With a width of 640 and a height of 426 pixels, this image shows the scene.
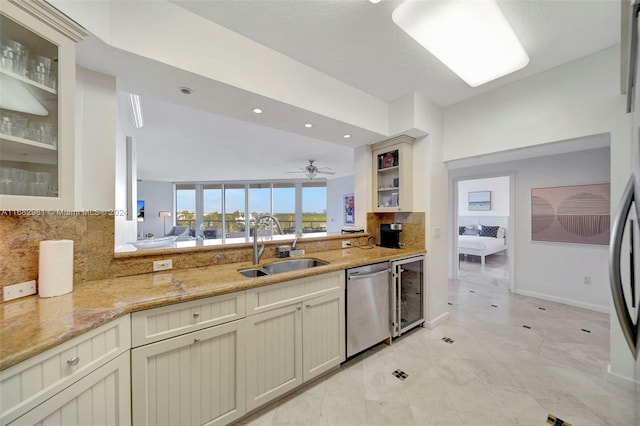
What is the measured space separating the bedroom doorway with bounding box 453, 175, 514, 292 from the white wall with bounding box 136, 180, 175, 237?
10.1 meters

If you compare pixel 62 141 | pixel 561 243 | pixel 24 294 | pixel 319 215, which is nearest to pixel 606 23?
pixel 561 243

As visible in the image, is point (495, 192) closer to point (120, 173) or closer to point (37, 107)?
point (120, 173)

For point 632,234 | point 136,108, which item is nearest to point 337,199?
point 136,108

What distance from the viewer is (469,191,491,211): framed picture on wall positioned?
7121 mm

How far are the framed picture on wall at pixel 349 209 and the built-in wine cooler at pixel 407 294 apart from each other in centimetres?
566

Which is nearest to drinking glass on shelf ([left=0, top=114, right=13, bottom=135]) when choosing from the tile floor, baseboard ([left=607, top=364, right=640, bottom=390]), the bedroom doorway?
the tile floor

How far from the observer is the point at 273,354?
5.18 ft

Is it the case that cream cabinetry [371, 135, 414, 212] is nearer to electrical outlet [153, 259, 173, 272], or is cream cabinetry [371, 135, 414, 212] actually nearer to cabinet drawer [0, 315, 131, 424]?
electrical outlet [153, 259, 173, 272]

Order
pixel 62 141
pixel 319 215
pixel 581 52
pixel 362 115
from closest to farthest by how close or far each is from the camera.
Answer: pixel 62 141 → pixel 581 52 → pixel 362 115 → pixel 319 215

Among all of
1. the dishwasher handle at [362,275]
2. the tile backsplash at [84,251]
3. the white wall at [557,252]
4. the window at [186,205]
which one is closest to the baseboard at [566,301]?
the white wall at [557,252]

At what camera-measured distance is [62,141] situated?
3.68 ft

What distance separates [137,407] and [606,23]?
148 inches

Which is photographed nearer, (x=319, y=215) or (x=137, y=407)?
(x=137, y=407)

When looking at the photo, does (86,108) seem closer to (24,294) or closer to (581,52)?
(24,294)
